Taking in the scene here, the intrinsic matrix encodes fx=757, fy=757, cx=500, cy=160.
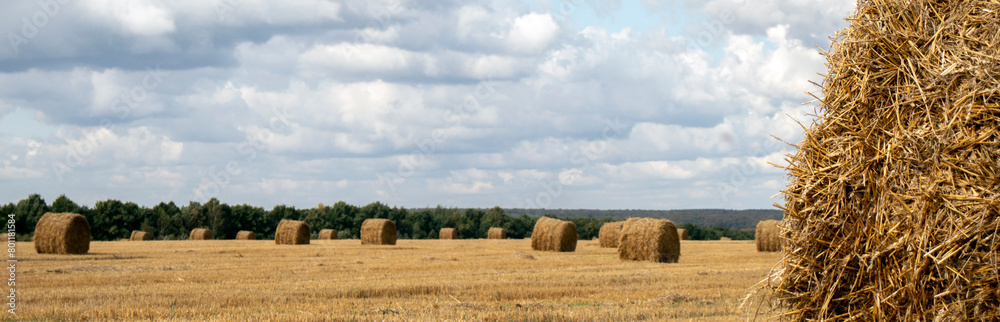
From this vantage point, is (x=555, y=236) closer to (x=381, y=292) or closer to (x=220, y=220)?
(x=381, y=292)

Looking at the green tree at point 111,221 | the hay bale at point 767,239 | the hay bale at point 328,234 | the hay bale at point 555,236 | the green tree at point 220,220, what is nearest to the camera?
the hay bale at point 555,236

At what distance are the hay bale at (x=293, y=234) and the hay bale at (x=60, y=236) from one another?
38.0 ft

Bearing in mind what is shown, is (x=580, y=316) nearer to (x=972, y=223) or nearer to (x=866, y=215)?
(x=866, y=215)

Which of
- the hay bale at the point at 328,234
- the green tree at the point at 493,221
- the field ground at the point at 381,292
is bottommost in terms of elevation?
the field ground at the point at 381,292

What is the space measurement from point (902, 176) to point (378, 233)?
29371mm

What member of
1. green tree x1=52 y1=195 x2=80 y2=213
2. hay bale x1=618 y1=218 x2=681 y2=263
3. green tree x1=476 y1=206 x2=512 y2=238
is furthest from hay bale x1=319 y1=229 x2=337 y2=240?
hay bale x1=618 y1=218 x2=681 y2=263

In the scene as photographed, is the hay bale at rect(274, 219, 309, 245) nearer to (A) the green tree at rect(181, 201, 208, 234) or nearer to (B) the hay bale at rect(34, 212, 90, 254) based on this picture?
(B) the hay bale at rect(34, 212, 90, 254)

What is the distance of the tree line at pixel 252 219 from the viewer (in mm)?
51188

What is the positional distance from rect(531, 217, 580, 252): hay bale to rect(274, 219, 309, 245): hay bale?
1211cm

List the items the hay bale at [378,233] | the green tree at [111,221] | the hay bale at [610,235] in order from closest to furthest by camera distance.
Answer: the hay bale at [610,235]
the hay bale at [378,233]
the green tree at [111,221]

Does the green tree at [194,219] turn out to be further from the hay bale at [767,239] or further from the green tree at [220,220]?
the hay bale at [767,239]

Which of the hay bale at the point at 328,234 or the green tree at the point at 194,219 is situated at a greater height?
the green tree at the point at 194,219

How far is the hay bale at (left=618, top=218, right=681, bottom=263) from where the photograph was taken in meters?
19.4

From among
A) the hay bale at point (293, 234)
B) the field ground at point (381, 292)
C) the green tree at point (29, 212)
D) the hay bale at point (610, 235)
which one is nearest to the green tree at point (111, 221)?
the green tree at point (29, 212)
